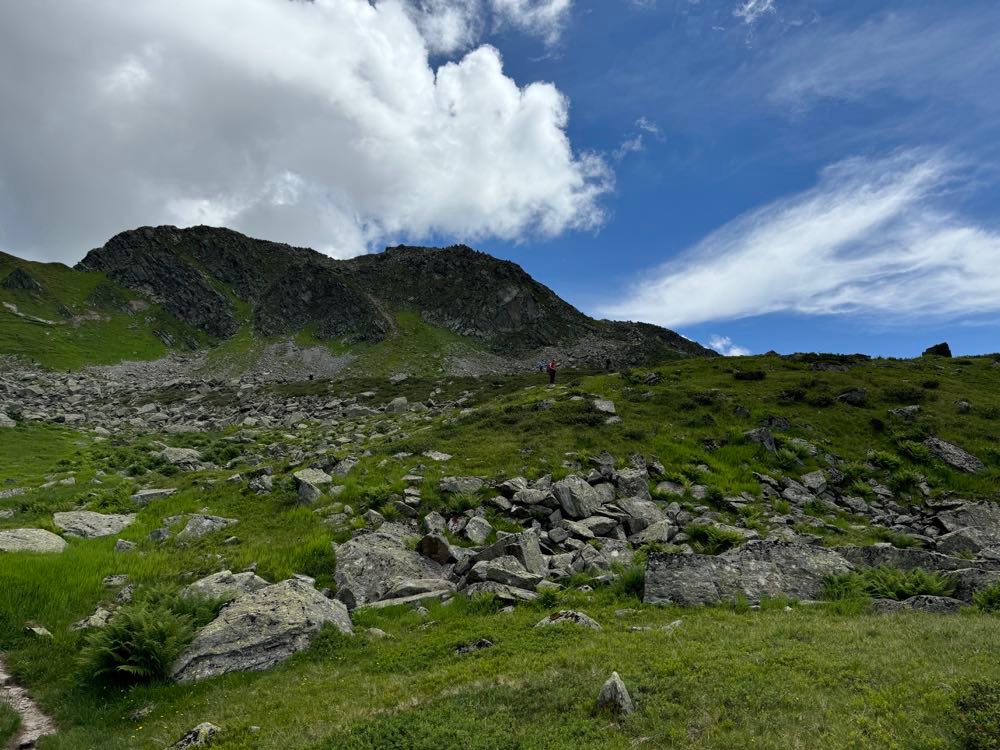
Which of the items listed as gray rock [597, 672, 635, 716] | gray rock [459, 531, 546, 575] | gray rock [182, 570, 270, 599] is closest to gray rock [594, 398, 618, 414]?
gray rock [459, 531, 546, 575]

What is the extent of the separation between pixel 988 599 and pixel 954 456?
18372 mm

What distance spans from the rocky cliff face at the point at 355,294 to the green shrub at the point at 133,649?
123305mm

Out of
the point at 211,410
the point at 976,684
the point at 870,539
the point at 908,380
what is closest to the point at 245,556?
the point at 976,684

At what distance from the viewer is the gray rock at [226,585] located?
1320 centimetres

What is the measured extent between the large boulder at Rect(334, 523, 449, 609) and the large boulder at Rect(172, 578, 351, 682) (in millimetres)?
1799

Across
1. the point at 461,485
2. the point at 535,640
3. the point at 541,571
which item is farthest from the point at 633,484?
the point at 535,640

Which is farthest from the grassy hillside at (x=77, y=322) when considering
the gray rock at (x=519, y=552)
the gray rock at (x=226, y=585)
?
the gray rock at (x=519, y=552)

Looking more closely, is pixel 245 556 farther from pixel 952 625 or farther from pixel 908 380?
pixel 908 380

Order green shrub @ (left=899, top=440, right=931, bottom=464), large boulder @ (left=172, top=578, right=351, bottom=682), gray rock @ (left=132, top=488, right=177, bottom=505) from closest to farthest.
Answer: large boulder @ (left=172, top=578, right=351, bottom=682), gray rock @ (left=132, top=488, right=177, bottom=505), green shrub @ (left=899, top=440, right=931, bottom=464)

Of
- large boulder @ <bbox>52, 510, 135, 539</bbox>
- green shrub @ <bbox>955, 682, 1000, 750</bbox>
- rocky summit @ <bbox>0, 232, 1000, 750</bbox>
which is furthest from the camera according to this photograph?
large boulder @ <bbox>52, 510, 135, 539</bbox>

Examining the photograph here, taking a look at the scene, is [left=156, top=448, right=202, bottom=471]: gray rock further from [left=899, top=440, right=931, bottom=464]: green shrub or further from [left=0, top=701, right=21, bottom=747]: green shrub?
[left=899, top=440, right=931, bottom=464]: green shrub

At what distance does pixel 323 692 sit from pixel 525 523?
1091cm

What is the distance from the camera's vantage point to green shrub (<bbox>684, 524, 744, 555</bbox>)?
1678cm

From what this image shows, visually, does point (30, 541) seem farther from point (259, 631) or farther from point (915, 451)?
point (915, 451)
